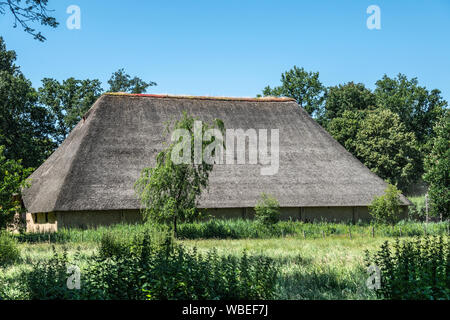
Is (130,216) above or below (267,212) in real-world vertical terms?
below

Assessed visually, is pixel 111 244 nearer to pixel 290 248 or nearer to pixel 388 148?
pixel 290 248

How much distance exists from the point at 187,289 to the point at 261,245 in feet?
42.5

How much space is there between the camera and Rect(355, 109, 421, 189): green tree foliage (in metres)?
55.9

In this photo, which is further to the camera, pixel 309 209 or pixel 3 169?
pixel 309 209

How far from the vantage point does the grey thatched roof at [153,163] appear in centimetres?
3066

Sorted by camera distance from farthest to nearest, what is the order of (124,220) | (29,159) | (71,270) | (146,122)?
(29,159)
(146,122)
(124,220)
(71,270)

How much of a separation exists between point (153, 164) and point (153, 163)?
0.11m

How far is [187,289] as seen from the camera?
9.66 metres

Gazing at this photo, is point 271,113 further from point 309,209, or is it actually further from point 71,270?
point 71,270

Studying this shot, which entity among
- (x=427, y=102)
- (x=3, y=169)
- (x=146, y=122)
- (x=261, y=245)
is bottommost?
(x=261, y=245)

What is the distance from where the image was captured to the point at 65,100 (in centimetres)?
5100

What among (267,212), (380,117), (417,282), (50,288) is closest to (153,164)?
(267,212)

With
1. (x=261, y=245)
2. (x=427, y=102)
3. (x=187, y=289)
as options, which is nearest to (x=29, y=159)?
(x=261, y=245)

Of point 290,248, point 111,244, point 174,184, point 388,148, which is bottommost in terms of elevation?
point 290,248
